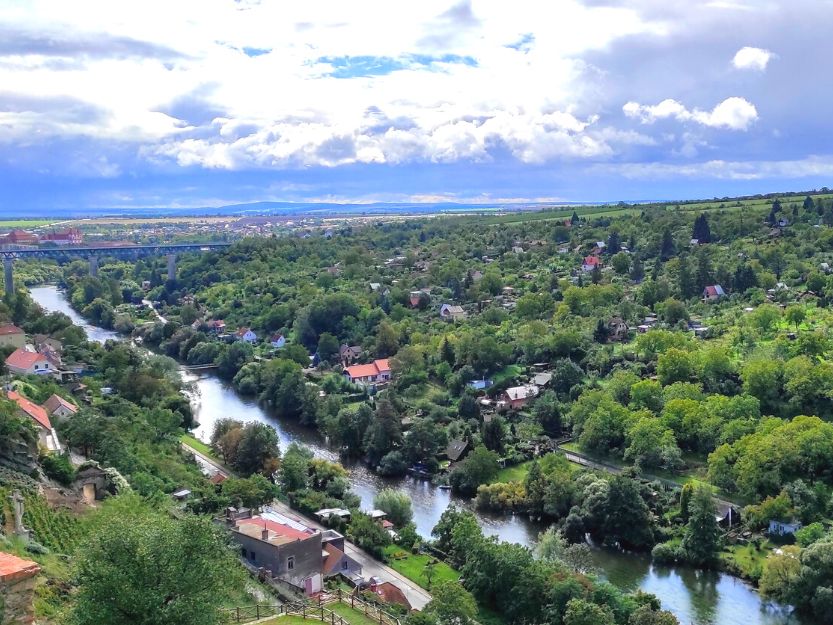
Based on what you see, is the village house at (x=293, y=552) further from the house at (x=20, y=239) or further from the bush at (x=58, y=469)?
the house at (x=20, y=239)

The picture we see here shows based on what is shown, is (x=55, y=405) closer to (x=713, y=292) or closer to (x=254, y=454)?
(x=254, y=454)

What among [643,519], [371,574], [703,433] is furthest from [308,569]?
[703,433]

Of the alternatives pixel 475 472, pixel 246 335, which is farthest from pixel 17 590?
pixel 246 335

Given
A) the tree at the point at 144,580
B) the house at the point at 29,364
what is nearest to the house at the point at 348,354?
the house at the point at 29,364

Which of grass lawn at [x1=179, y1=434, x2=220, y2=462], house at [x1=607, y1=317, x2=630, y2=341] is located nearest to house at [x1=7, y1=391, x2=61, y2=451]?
grass lawn at [x1=179, y1=434, x2=220, y2=462]

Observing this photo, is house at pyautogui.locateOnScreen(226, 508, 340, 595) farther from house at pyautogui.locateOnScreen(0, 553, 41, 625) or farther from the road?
house at pyautogui.locateOnScreen(0, 553, 41, 625)
